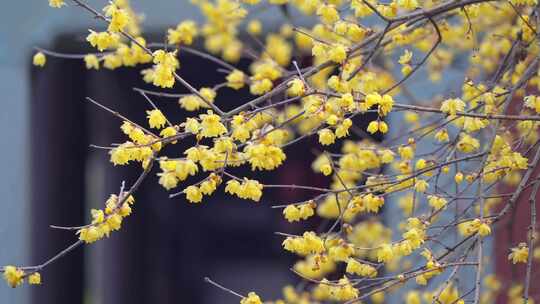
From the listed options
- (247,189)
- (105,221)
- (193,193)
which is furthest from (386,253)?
(105,221)

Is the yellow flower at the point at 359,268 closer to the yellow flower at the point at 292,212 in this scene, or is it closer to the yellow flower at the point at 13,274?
the yellow flower at the point at 292,212

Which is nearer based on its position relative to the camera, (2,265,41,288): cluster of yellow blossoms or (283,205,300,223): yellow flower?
(2,265,41,288): cluster of yellow blossoms

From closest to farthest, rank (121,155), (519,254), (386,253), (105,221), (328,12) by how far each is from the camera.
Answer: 1. (121,155)
2. (105,221)
3. (386,253)
4. (519,254)
5. (328,12)


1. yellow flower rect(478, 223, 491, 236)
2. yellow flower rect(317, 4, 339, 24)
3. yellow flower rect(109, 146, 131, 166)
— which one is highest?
yellow flower rect(317, 4, 339, 24)

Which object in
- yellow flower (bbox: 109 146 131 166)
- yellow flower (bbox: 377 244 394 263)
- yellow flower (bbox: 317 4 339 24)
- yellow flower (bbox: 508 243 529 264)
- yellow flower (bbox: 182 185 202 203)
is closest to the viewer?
yellow flower (bbox: 109 146 131 166)

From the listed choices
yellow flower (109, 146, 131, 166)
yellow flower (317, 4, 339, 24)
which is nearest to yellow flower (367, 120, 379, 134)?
yellow flower (317, 4, 339, 24)

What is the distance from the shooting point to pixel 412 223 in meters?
2.80

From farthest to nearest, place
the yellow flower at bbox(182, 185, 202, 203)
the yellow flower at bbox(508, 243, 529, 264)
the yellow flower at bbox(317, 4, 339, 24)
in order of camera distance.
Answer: the yellow flower at bbox(317, 4, 339, 24) < the yellow flower at bbox(508, 243, 529, 264) < the yellow flower at bbox(182, 185, 202, 203)

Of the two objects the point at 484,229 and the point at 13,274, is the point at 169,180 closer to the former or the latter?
the point at 13,274

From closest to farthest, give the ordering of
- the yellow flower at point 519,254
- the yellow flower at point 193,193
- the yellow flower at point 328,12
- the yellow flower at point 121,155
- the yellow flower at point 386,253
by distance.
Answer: the yellow flower at point 121,155 → the yellow flower at point 193,193 → the yellow flower at point 386,253 → the yellow flower at point 519,254 → the yellow flower at point 328,12

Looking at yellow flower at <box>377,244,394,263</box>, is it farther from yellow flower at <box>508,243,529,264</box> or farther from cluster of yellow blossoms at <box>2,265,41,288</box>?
cluster of yellow blossoms at <box>2,265,41,288</box>

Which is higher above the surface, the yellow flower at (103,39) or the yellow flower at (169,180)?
the yellow flower at (103,39)

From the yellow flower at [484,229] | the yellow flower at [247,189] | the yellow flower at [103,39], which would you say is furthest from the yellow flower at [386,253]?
the yellow flower at [103,39]

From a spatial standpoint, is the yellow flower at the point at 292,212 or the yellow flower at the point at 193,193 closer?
the yellow flower at the point at 193,193
